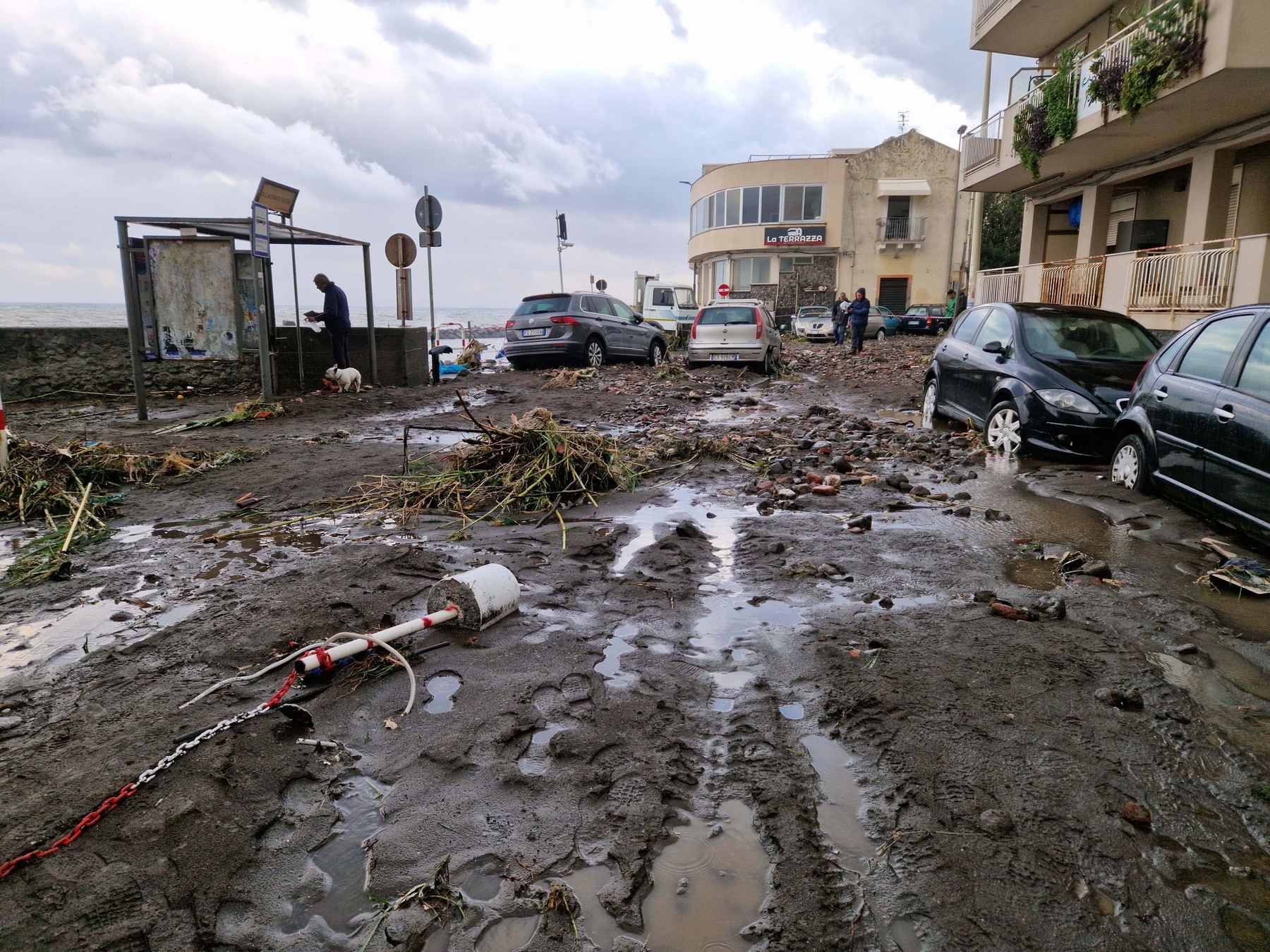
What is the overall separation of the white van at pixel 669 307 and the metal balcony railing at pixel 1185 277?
14.4 metres

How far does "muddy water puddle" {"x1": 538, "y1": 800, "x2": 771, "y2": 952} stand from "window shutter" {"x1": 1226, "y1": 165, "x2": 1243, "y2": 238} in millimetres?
17298

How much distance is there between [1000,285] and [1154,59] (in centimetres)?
865

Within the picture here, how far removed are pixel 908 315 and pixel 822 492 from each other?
3566 cm

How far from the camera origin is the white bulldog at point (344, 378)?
14.0 meters

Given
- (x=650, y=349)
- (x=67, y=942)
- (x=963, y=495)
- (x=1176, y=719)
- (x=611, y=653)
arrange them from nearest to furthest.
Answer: (x=67, y=942), (x=1176, y=719), (x=611, y=653), (x=963, y=495), (x=650, y=349)

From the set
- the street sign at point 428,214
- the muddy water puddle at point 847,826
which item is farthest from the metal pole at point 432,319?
the muddy water puddle at point 847,826

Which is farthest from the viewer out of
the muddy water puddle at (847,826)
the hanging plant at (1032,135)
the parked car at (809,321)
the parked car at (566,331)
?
the parked car at (809,321)

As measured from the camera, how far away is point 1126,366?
8.15 metres

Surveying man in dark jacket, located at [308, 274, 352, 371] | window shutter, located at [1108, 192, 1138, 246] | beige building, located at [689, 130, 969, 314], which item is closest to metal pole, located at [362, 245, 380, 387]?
man in dark jacket, located at [308, 274, 352, 371]

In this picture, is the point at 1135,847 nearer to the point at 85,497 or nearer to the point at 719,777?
the point at 719,777

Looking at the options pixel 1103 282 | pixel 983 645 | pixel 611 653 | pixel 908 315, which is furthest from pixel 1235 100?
pixel 908 315

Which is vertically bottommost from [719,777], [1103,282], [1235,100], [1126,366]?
[719,777]

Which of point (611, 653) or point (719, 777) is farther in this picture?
point (611, 653)

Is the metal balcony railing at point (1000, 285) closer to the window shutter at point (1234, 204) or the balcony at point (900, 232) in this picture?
the window shutter at point (1234, 204)
